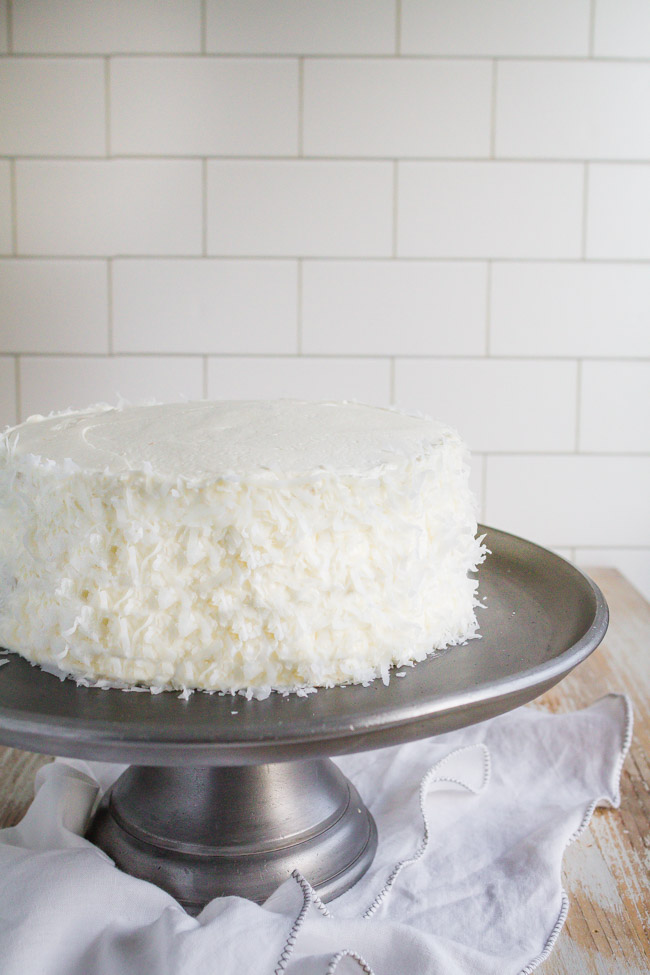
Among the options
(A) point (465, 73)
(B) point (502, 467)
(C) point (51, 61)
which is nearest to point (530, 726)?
(B) point (502, 467)

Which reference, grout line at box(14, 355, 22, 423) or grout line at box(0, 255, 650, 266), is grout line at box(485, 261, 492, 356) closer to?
grout line at box(0, 255, 650, 266)

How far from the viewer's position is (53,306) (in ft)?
5.75

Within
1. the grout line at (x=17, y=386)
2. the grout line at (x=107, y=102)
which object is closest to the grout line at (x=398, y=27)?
the grout line at (x=107, y=102)

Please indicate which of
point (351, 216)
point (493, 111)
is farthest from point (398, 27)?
point (351, 216)

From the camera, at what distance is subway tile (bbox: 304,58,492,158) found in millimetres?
1673

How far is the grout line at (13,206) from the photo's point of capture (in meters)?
1.71

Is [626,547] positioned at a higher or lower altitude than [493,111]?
lower

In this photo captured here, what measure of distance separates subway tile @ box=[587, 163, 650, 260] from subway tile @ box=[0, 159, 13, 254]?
1103mm

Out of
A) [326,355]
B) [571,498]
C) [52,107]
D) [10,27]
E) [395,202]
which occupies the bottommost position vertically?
[571,498]

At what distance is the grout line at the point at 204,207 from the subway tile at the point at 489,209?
14.4 inches

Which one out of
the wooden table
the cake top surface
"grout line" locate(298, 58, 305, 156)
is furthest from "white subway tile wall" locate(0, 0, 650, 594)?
the cake top surface

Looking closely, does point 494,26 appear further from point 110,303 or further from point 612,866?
point 612,866

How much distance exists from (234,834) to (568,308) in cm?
127

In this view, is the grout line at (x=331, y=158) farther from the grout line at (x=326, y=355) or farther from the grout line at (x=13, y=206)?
the grout line at (x=326, y=355)
